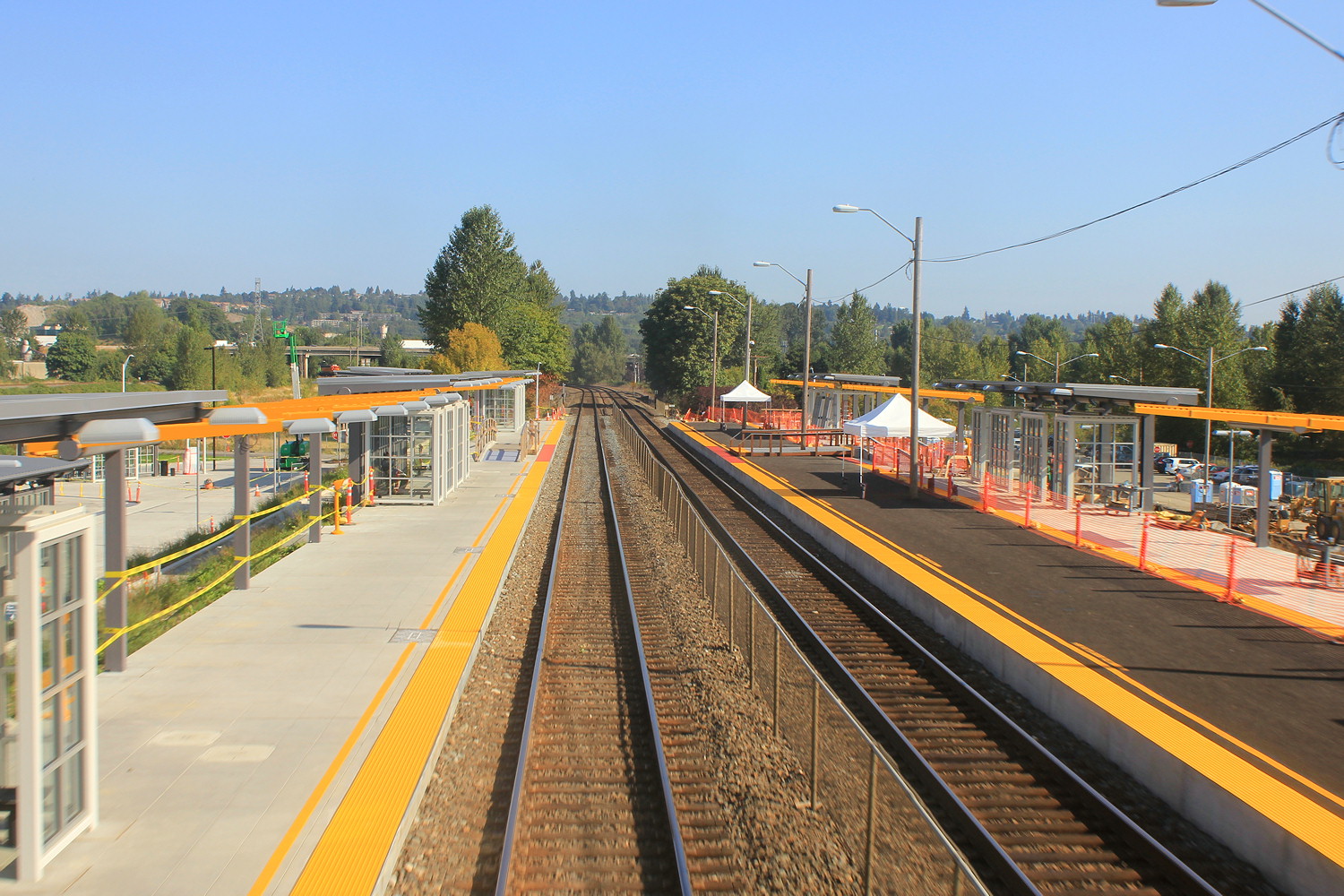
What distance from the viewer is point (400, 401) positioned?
1948cm

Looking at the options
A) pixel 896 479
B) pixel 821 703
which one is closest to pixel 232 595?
pixel 821 703

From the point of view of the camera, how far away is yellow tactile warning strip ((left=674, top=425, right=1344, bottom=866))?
6.53m

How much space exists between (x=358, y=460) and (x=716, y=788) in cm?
1719

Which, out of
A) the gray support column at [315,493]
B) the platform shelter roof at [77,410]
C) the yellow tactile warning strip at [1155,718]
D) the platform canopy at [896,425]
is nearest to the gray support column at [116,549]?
the platform shelter roof at [77,410]

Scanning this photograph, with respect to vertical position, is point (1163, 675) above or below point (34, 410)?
below

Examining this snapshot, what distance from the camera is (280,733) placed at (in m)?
8.33

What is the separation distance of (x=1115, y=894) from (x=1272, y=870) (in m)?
1.16

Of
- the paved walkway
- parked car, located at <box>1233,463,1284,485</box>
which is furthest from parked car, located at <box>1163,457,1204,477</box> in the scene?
the paved walkway

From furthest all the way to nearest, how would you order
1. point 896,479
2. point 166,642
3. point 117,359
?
1. point 117,359
2. point 896,479
3. point 166,642

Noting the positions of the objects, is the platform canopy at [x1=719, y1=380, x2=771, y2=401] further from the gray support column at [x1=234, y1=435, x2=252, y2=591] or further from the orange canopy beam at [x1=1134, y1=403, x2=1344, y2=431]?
the gray support column at [x1=234, y1=435, x2=252, y2=591]

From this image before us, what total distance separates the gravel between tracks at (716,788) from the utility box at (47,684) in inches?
86.4

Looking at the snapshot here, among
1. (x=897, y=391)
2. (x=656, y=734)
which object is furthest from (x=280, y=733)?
(x=897, y=391)

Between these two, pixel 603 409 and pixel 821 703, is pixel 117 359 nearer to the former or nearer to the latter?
pixel 603 409

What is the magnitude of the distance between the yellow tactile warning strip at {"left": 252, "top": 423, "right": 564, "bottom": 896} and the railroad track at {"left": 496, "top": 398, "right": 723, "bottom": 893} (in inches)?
32.2
